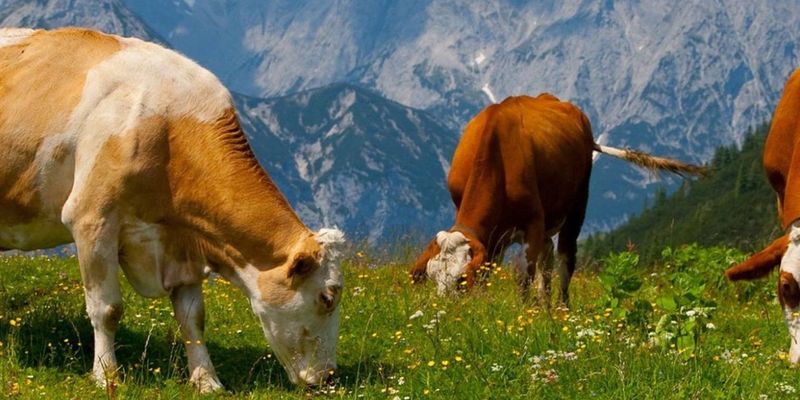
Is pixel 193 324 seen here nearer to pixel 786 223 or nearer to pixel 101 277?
pixel 101 277

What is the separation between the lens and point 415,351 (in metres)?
10.1

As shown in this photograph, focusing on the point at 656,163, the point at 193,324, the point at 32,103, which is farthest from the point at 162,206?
the point at 656,163

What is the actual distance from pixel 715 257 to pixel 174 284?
9.87 m

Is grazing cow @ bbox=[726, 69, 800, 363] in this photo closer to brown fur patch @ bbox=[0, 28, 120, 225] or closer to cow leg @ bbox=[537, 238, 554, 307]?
cow leg @ bbox=[537, 238, 554, 307]

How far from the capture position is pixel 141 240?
9102 mm

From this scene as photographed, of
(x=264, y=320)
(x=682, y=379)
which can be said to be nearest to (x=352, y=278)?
(x=264, y=320)

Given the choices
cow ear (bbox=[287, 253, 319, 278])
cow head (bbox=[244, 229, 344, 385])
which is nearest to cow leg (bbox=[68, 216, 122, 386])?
cow head (bbox=[244, 229, 344, 385])

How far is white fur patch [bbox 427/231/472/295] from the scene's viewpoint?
13434 mm

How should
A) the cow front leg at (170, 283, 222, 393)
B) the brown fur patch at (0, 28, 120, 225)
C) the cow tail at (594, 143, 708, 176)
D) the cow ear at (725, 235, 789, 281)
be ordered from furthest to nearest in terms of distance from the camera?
the cow tail at (594, 143, 708, 176) < the cow ear at (725, 235, 789, 281) < the brown fur patch at (0, 28, 120, 225) < the cow front leg at (170, 283, 222, 393)

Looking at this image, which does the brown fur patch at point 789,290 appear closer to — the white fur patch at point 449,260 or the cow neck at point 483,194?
the white fur patch at point 449,260

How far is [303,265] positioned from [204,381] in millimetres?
1287

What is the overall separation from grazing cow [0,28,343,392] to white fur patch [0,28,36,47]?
2.58 ft

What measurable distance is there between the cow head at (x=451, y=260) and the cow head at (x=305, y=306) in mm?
4068

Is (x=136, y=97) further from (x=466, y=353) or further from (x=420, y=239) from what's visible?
(x=420, y=239)
